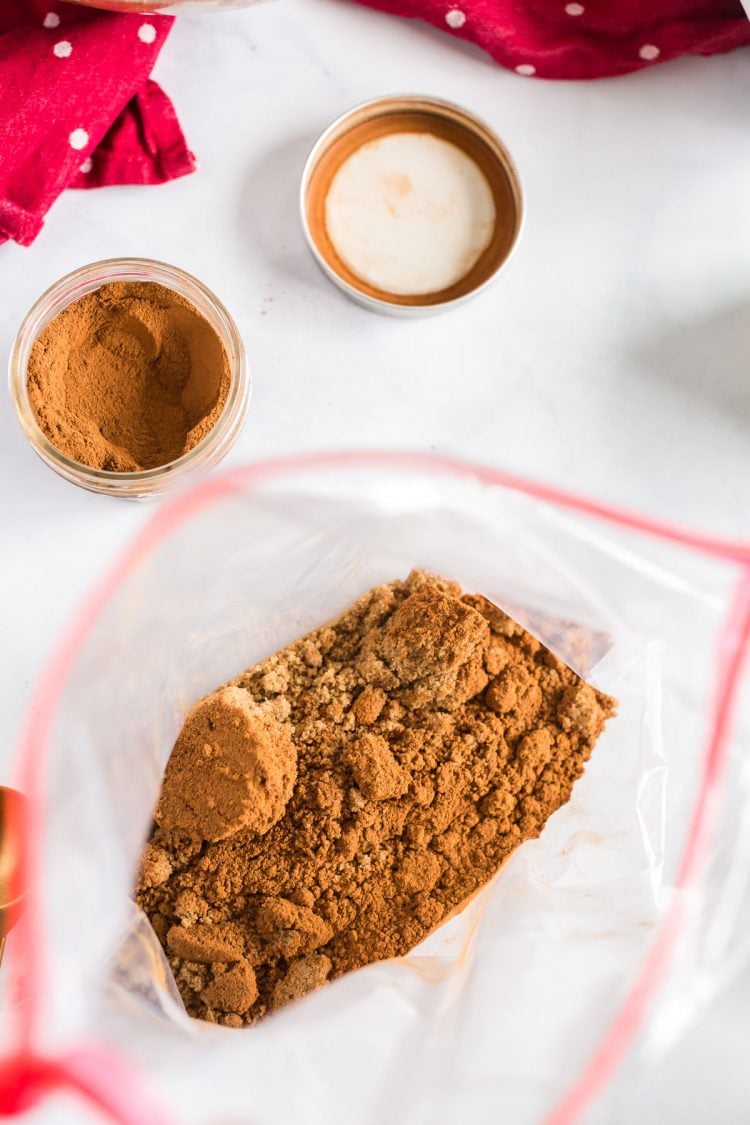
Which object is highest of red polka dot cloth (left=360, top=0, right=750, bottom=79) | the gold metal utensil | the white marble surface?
red polka dot cloth (left=360, top=0, right=750, bottom=79)

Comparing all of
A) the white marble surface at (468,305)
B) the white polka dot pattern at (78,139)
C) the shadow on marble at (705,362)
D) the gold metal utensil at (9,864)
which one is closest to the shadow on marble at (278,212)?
the white marble surface at (468,305)

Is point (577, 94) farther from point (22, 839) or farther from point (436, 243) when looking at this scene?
point (22, 839)

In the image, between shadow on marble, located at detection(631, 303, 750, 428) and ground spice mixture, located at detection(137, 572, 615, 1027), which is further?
shadow on marble, located at detection(631, 303, 750, 428)

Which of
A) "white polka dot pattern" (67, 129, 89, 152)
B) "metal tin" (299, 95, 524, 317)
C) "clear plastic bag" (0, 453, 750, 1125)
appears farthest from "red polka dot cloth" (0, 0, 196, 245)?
"clear plastic bag" (0, 453, 750, 1125)

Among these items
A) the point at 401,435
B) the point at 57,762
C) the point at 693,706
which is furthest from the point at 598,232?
the point at 57,762

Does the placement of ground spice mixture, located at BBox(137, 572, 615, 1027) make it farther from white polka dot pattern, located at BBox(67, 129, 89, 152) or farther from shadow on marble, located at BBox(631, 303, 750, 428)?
white polka dot pattern, located at BBox(67, 129, 89, 152)

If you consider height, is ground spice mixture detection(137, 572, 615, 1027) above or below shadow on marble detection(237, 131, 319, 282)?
below
